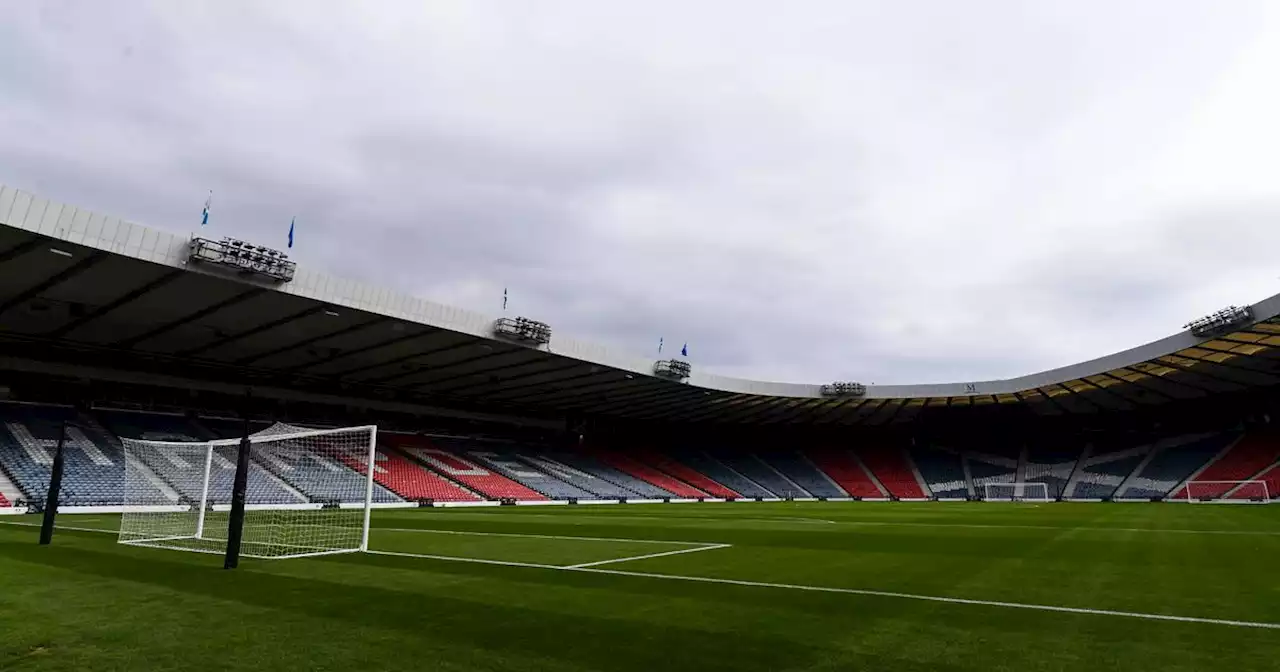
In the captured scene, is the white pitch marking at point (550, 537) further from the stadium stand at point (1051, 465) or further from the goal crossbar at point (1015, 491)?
the stadium stand at point (1051, 465)

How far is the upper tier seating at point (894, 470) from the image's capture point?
49031mm

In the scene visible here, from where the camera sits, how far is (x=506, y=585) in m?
7.70

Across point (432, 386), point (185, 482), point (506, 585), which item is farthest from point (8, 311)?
point (506, 585)

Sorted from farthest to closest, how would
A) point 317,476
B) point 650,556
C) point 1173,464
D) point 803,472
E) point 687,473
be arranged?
1. point 803,472
2. point 687,473
3. point 1173,464
4. point 317,476
5. point 650,556

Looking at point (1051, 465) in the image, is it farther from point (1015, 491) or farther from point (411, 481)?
point (411, 481)

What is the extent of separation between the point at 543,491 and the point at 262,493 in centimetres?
1477

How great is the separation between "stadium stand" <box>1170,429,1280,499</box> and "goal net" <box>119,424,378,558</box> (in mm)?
43870

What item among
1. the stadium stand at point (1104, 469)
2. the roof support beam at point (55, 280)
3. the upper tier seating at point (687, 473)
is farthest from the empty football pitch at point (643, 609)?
the stadium stand at point (1104, 469)

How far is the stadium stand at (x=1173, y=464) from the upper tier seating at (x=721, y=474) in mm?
22651

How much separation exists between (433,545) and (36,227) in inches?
496

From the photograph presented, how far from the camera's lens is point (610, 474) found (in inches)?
1793

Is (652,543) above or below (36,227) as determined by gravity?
below

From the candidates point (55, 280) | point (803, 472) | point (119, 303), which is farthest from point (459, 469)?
point (803, 472)

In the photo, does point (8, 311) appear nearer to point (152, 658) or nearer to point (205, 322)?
point (205, 322)
